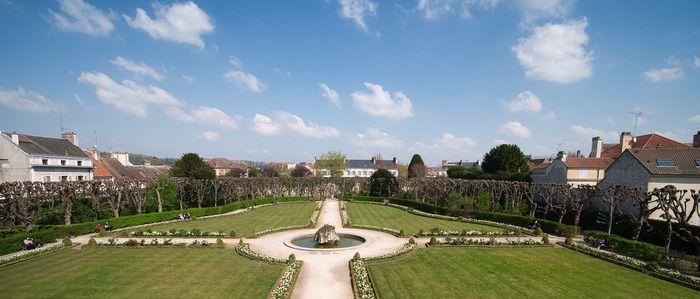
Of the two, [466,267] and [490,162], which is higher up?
[490,162]

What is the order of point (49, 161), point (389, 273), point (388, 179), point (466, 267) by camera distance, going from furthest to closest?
point (388, 179) < point (49, 161) < point (466, 267) < point (389, 273)

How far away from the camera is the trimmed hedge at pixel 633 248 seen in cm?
2120

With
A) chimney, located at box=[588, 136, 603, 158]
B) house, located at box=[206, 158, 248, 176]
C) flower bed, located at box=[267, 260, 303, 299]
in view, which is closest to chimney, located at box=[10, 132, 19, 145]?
flower bed, located at box=[267, 260, 303, 299]

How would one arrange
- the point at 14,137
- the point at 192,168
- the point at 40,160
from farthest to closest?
the point at 192,168, the point at 40,160, the point at 14,137

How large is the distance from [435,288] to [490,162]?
5324cm

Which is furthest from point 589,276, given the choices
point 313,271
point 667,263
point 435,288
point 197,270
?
point 197,270

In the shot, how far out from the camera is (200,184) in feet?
160

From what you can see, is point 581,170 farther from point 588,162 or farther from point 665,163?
point 665,163

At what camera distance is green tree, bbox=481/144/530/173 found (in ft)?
196

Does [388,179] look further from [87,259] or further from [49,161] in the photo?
[49,161]

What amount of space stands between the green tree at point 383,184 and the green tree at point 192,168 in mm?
31473

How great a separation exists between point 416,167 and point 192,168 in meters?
55.6

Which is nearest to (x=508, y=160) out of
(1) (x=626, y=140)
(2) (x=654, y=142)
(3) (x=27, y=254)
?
(1) (x=626, y=140)

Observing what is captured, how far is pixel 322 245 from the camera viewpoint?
25.3m
